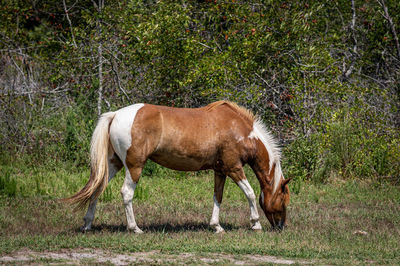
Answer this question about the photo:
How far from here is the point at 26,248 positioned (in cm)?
570

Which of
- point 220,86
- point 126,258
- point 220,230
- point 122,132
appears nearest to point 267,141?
point 220,230

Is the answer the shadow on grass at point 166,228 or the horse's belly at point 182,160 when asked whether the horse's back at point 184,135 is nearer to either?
the horse's belly at point 182,160

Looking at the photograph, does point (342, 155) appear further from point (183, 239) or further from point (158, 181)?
point (183, 239)

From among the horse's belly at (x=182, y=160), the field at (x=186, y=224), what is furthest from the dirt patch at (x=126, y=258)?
the horse's belly at (x=182, y=160)

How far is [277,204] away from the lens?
714cm

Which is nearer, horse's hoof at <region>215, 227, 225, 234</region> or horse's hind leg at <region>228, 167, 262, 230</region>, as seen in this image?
horse's hoof at <region>215, 227, 225, 234</region>

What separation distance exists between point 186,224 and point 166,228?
0.37m

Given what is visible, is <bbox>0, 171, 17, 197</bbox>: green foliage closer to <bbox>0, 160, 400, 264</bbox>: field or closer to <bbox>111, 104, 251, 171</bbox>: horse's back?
<bbox>0, 160, 400, 264</bbox>: field

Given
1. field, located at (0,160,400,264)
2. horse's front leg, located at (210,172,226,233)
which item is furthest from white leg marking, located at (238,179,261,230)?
horse's front leg, located at (210,172,226,233)

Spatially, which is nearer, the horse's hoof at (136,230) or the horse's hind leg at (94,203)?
the horse's hoof at (136,230)

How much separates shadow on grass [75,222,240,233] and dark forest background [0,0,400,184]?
10.6ft

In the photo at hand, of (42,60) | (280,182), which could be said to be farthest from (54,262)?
(42,60)

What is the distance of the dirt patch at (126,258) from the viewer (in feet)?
17.0

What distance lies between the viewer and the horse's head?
7.14m
